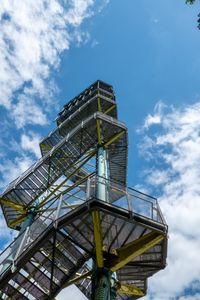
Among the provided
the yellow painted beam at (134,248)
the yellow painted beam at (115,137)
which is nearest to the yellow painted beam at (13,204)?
the yellow painted beam at (115,137)

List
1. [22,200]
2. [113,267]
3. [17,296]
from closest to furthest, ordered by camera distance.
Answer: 1. [113,267]
2. [17,296]
3. [22,200]

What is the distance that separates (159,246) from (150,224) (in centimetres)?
168

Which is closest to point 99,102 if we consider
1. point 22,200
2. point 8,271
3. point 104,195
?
point 22,200

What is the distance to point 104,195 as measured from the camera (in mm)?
12859

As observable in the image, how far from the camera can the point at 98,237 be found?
1207 centimetres

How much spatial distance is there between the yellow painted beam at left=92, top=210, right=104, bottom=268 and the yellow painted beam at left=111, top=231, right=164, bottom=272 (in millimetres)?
584

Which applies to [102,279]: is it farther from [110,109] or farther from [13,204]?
[110,109]

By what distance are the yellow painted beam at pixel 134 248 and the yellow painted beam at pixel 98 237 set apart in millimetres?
584

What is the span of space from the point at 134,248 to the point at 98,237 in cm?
161

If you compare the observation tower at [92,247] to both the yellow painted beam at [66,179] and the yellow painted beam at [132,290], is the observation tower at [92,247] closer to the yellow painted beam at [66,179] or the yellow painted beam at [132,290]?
the yellow painted beam at [132,290]

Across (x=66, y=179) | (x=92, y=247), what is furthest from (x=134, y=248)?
(x=66, y=179)

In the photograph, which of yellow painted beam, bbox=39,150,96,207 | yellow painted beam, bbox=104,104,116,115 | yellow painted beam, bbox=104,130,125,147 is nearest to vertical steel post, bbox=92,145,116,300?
yellow painted beam, bbox=39,150,96,207

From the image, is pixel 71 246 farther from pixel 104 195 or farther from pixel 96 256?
pixel 104 195

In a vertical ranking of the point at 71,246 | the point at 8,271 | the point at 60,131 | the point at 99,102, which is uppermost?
the point at 99,102
